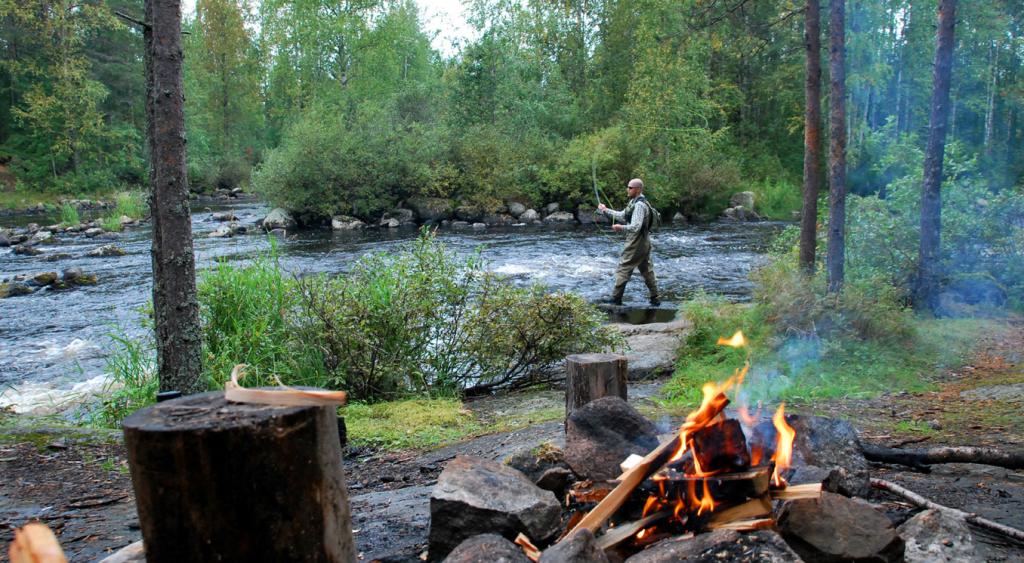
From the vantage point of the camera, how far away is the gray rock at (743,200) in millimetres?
30422

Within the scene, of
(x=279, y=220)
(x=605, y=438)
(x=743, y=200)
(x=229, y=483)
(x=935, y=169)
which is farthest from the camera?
(x=743, y=200)

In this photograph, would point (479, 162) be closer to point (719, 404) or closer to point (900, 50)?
point (900, 50)

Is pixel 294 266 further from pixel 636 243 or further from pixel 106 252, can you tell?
pixel 636 243

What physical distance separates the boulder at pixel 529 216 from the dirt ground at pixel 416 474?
21.1 m

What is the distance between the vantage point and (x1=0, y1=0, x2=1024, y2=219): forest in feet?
96.4

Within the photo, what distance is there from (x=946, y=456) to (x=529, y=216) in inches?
965

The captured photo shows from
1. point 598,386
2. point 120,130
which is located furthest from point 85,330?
point 120,130

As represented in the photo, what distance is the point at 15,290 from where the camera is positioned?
1440 cm

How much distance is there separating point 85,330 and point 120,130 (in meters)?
34.2

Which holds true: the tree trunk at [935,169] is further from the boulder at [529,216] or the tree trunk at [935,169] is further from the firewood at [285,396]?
the boulder at [529,216]

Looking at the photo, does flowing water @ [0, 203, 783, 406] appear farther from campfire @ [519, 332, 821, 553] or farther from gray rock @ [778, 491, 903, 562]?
gray rock @ [778, 491, 903, 562]

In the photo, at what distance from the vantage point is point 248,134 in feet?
182

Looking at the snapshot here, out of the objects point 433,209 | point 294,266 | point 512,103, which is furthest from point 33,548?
point 512,103

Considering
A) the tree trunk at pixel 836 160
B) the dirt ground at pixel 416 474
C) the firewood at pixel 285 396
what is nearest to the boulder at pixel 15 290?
the dirt ground at pixel 416 474
